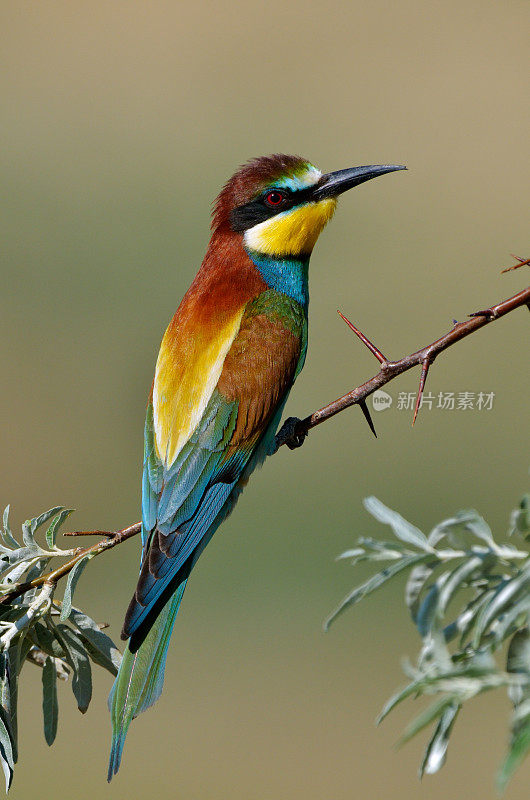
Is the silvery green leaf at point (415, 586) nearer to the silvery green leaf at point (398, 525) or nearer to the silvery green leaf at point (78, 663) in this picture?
the silvery green leaf at point (398, 525)

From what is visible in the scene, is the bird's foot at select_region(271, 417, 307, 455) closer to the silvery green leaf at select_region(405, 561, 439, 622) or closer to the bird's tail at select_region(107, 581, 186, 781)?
the bird's tail at select_region(107, 581, 186, 781)

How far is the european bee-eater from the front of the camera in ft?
5.71

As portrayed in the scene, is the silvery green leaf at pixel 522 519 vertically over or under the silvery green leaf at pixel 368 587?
over

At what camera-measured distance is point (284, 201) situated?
2238mm

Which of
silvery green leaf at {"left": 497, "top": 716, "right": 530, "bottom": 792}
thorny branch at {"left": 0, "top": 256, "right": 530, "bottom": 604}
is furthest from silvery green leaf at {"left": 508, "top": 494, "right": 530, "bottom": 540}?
thorny branch at {"left": 0, "top": 256, "right": 530, "bottom": 604}

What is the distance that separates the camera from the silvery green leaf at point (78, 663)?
141 cm

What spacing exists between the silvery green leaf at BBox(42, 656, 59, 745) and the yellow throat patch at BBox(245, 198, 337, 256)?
110cm

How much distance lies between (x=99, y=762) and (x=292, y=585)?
4.01 ft

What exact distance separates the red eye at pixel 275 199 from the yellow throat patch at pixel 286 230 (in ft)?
0.09

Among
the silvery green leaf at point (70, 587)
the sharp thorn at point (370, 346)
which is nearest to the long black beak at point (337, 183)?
the sharp thorn at point (370, 346)

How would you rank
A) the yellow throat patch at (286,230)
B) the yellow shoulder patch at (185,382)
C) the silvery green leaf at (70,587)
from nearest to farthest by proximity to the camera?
the silvery green leaf at (70,587) < the yellow shoulder patch at (185,382) < the yellow throat patch at (286,230)

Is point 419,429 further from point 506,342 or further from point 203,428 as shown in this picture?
point 203,428

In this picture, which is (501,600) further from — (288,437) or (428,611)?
(288,437)

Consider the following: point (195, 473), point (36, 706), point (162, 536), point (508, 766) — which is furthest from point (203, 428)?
point (36, 706)
